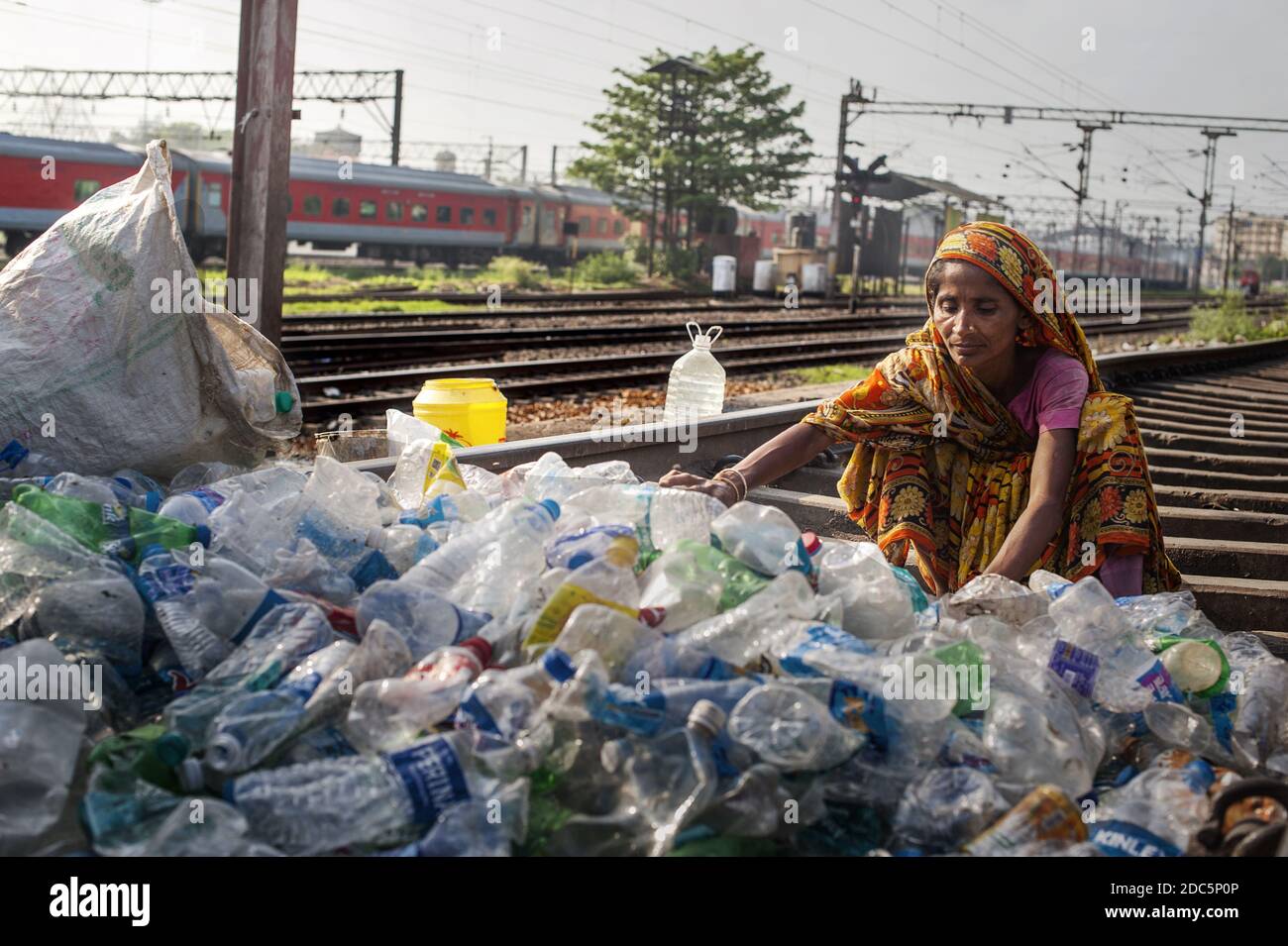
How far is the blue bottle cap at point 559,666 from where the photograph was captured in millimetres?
2240

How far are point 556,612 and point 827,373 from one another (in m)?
11.3

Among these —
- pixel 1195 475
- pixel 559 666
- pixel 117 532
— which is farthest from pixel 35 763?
pixel 1195 475

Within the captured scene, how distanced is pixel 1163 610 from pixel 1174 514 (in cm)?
253

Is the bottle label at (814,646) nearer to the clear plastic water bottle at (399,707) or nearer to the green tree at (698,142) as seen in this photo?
the clear plastic water bottle at (399,707)

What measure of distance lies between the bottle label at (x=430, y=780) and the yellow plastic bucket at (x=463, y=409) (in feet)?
10.5

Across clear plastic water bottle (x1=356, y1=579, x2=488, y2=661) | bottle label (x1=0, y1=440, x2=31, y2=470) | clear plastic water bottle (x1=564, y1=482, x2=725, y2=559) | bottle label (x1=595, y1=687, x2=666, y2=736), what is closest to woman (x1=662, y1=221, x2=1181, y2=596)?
clear plastic water bottle (x1=564, y1=482, x2=725, y2=559)

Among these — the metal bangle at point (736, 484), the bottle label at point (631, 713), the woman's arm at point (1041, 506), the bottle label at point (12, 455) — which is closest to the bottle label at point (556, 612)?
the bottle label at point (631, 713)

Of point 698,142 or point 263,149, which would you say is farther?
point 698,142

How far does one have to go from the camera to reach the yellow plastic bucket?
5270 millimetres

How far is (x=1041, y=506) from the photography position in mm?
3307

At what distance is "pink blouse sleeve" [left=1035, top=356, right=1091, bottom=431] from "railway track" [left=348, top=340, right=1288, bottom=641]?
1.10 m

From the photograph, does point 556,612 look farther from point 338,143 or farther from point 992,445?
point 338,143

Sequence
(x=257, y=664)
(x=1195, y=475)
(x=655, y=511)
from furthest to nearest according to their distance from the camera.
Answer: (x=1195, y=475) → (x=655, y=511) → (x=257, y=664)

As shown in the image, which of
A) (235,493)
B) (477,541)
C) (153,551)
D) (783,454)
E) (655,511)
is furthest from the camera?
(783,454)
